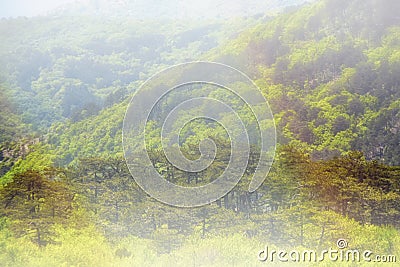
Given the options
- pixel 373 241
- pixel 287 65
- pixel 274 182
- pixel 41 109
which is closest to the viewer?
pixel 373 241

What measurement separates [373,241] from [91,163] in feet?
27.8

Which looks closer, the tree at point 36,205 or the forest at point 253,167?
the forest at point 253,167

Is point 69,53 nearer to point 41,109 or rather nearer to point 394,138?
point 41,109

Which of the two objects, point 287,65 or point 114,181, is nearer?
point 114,181

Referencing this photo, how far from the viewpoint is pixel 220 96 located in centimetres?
2717

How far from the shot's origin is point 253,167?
1305 centimetres

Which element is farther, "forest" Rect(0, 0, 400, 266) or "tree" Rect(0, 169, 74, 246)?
"tree" Rect(0, 169, 74, 246)

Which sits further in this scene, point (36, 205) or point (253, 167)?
point (253, 167)

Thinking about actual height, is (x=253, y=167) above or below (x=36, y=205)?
above

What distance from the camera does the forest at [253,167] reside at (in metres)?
10.1

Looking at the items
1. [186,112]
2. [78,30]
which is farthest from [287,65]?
[78,30]

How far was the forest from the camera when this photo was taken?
→ 1015 centimetres

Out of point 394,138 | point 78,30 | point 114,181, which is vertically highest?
point 78,30

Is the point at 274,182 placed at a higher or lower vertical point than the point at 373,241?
higher
